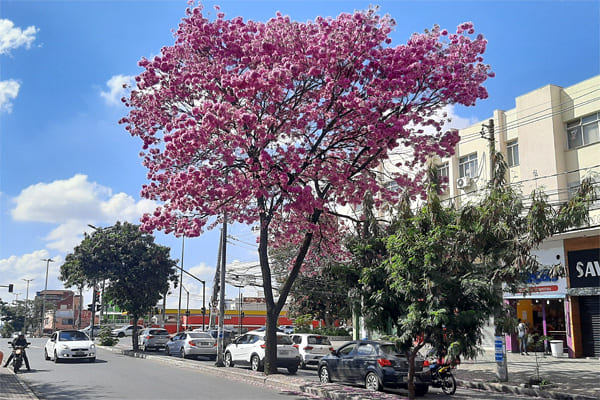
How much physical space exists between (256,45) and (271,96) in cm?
168

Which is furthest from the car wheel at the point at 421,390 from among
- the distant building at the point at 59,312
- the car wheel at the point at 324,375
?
the distant building at the point at 59,312

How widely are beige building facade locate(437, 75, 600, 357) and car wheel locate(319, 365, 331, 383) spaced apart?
9.98 meters

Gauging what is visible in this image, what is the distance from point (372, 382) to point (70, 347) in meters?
14.5

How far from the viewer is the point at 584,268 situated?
76.3ft

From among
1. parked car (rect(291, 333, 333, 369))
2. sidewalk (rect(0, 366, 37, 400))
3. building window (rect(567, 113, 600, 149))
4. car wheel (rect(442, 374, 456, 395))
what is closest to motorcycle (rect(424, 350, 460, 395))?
car wheel (rect(442, 374, 456, 395))

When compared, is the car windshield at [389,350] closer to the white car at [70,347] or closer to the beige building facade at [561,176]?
the beige building facade at [561,176]

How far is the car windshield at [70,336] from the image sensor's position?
24.3 metres

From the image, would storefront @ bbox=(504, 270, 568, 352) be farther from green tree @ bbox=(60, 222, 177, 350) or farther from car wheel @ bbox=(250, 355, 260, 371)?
green tree @ bbox=(60, 222, 177, 350)

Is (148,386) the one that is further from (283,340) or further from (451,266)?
(451,266)

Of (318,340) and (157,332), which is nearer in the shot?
(318,340)

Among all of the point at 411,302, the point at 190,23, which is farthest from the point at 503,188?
the point at 190,23

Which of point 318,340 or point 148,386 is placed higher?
point 318,340

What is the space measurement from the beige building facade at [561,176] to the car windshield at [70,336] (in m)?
→ 18.0

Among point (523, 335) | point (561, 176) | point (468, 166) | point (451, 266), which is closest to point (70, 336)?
point (451, 266)
